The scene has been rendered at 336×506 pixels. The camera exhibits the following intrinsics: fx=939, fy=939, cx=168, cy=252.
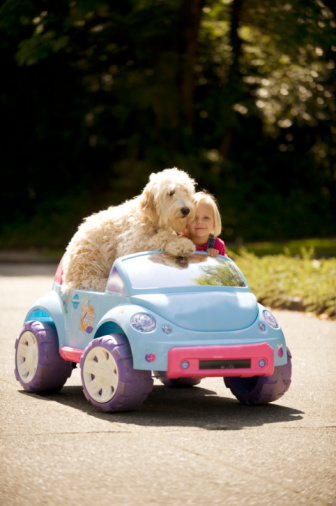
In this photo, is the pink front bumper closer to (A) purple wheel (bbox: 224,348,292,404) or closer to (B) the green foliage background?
(A) purple wheel (bbox: 224,348,292,404)

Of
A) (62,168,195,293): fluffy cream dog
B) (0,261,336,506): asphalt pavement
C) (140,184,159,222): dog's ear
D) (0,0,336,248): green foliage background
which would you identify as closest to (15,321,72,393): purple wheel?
(0,261,336,506): asphalt pavement

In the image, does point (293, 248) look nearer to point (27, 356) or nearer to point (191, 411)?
point (27, 356)

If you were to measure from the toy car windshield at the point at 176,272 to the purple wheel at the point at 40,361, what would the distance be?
3.06 ft

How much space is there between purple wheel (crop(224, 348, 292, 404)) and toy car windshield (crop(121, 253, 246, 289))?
657 mm

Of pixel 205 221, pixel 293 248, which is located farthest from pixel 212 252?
pixel 293 248

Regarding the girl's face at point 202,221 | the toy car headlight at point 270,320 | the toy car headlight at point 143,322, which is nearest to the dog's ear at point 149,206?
the girl's face at point 202,221

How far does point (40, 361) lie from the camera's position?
6.70 metres

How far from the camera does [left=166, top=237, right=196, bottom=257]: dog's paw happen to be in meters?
6.36

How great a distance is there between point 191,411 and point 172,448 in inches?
47.8

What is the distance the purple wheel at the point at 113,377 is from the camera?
19.1ft

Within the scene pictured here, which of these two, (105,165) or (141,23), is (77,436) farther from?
(105,165)

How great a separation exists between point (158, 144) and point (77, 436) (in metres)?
22.6

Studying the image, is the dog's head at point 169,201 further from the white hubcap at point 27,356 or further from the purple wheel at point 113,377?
the white hubcap at point 27,356

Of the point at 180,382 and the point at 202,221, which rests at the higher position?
the point at 202,221
